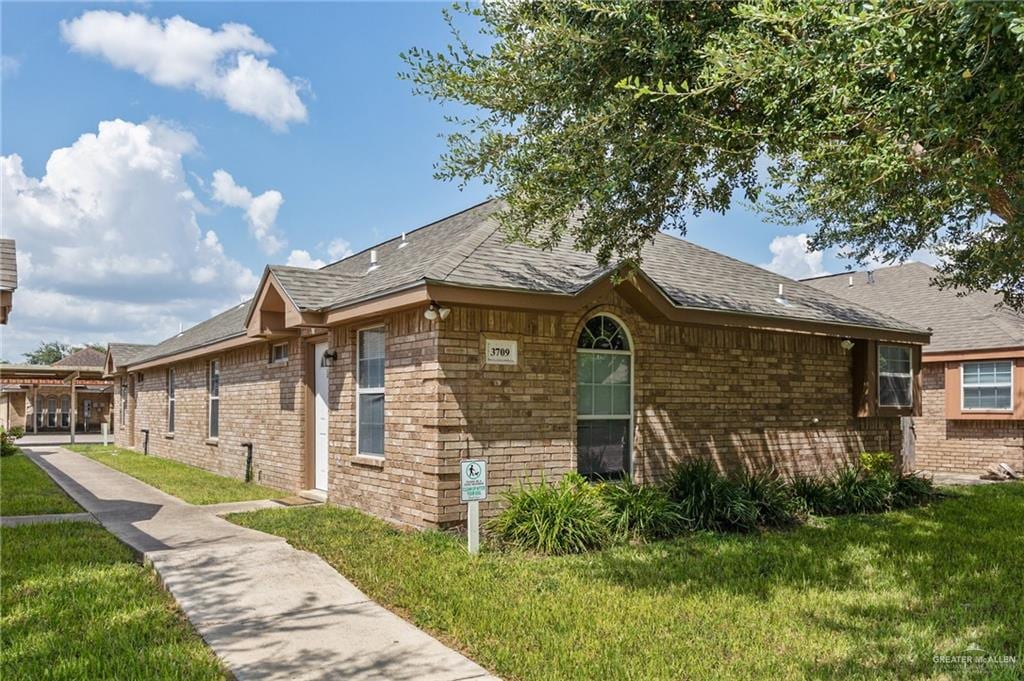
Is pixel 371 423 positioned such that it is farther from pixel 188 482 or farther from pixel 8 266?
pixel 188 482

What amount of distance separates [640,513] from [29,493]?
33.7 ft

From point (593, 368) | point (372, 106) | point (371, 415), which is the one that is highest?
point (372, 106)

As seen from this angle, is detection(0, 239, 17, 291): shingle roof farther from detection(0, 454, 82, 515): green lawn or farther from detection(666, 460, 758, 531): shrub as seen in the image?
detection(666, 460, 758, 531): shrub

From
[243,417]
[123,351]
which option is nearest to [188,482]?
[243,417]

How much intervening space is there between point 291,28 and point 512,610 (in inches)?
301

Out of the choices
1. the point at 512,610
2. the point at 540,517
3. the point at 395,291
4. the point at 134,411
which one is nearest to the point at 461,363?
the point at 395,291

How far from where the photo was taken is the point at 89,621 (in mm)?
5527

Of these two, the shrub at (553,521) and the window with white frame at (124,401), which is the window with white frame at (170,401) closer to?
the window with white frame at (124,401)

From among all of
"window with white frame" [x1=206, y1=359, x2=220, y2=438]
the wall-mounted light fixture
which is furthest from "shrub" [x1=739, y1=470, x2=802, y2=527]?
"window with white frame" [x1=206, y1=359, x2=220, y2=438]

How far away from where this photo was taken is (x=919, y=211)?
7.30 metres

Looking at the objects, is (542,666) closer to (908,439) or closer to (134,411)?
(908,439)

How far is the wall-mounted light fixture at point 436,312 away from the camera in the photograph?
847 centimetres

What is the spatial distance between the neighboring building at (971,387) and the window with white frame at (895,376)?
2385 millimetres

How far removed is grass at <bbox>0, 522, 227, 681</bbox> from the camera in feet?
15.4
